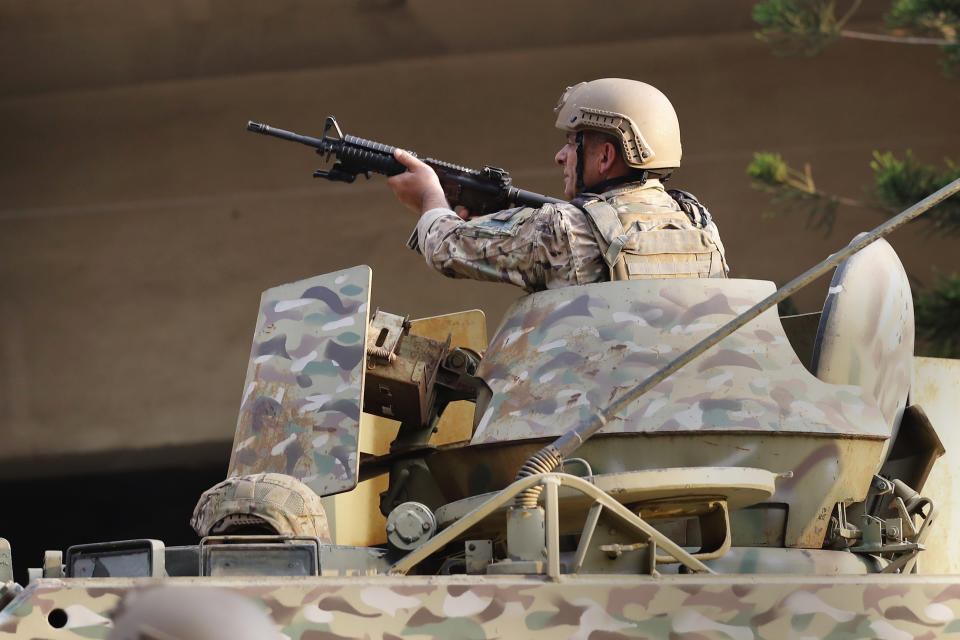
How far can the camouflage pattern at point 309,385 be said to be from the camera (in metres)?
5.42

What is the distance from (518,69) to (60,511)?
5457 mm

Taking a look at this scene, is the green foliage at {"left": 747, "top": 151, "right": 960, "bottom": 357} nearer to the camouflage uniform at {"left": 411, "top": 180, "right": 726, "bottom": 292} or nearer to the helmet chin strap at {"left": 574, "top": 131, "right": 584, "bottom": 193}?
the helmet chin strap at {"left": 574, "top": 131, "right": 584, "bottom": 193}

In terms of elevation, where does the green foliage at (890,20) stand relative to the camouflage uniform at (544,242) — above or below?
above

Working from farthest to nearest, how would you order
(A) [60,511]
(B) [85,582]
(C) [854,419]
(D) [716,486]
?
1. (A) [60,511]
2. (C) [854,419]
3. (D) [716,486]
4. (B) [85,582]

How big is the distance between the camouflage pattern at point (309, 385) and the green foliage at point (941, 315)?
649cm

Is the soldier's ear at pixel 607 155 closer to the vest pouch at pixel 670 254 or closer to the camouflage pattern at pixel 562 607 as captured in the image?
the vest pouch at pixel 670 254

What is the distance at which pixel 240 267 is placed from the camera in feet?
45.8

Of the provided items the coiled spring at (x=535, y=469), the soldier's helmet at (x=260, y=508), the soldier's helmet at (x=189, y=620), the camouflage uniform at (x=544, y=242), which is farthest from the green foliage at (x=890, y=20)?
the soldier's helmet at (x=189, y=620)

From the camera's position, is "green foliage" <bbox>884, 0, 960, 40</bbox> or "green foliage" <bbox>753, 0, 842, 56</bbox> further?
"green foliage" <bbox>753, 0, 842, 56</bbox>

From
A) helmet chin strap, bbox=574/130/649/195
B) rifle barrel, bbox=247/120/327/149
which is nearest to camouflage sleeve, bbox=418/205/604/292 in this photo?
helmet chin strap, bbox=574/130/649/195

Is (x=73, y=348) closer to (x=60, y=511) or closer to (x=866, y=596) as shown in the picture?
(x=60, y=511)

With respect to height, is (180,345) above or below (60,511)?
above

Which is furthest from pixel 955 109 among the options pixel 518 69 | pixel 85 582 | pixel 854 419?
pixel 85 582

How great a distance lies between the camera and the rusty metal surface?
16.3 ft
